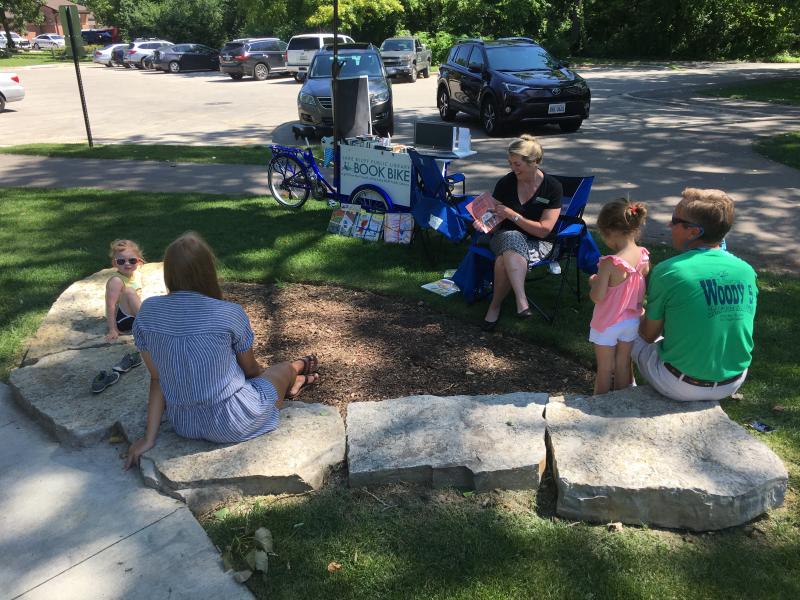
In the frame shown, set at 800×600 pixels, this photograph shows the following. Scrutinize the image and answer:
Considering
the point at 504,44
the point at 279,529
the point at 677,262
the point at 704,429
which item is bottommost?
the point at 279,529

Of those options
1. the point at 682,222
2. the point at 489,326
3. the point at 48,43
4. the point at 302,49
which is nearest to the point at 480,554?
the point at 682,222

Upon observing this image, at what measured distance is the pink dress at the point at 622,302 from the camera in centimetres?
351

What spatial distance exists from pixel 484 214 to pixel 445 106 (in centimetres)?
1141

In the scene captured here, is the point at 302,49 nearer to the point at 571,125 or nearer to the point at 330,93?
the point at 330,93

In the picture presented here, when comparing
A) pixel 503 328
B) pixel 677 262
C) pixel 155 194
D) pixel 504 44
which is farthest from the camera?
pixel 504 44

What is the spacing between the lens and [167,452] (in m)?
3.27

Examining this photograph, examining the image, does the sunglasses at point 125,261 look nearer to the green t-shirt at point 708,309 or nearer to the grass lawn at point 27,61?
the green t-shirt at point 708,309

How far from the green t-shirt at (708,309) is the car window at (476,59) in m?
11.8

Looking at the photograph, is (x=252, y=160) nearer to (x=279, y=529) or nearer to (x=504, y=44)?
(x=504, y=44)

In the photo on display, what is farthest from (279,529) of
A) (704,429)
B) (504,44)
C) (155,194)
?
(504,44)

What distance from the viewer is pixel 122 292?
4648 millimetres

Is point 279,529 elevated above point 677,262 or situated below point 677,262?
below

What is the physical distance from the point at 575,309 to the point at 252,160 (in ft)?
24.4

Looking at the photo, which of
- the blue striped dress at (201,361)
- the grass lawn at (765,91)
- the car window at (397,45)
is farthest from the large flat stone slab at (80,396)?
the car window at (397,45)
